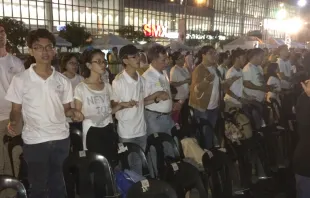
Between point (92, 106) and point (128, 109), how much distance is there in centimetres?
53

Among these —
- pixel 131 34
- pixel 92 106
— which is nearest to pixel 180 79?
pixel 92 106

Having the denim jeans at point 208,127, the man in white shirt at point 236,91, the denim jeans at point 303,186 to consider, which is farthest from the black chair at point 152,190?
the man in white shirt at point 236,91

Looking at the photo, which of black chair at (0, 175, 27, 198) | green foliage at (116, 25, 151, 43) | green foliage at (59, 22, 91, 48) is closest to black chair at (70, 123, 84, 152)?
black chair at (0, 175, 27, 198)

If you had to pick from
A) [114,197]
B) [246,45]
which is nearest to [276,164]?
[114,197]

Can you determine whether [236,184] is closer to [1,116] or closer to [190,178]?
[190,178]

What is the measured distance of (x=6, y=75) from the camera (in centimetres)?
376

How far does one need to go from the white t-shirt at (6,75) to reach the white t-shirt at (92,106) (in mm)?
940

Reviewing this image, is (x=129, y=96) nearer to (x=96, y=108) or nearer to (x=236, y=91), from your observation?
(x=96, y=108)

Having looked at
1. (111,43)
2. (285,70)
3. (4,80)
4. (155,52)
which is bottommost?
(285,70)

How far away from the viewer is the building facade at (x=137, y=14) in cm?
3164

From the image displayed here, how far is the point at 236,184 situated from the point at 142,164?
1.07 metres

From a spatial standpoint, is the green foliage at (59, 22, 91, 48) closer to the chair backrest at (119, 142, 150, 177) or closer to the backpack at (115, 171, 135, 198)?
the chair backrest at (119, 142, 150, 177)

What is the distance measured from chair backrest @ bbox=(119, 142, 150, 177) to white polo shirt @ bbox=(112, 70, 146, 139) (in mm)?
329

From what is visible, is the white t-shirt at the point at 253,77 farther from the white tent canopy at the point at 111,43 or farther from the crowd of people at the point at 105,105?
the white tent canopy at the point at 111,43
